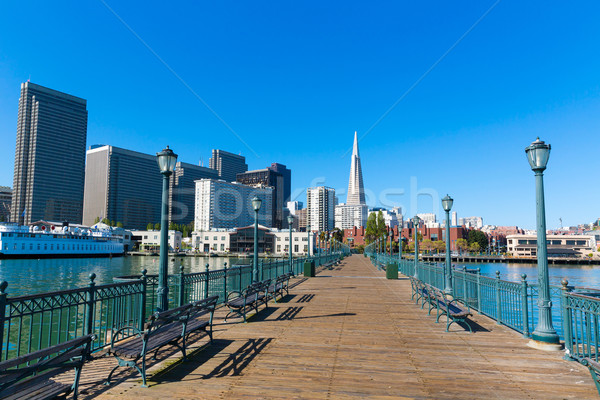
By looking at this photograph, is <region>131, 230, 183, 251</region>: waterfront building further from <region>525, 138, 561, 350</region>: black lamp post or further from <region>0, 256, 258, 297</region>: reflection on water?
<region>525, 138, 561, 350</region>: black lamp post

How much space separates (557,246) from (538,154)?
169m

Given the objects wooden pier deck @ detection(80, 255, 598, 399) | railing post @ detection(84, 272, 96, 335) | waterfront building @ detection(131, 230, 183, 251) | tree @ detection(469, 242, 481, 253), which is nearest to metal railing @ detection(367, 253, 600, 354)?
wooden pier deck @ detection(80, 255, 598, 399)

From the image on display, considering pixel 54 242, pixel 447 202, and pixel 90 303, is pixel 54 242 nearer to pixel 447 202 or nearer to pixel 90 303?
pixel 447 202

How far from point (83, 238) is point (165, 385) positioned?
128 meters

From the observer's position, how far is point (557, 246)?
146500mm

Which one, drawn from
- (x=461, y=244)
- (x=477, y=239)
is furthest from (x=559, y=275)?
(x=477, y=239)

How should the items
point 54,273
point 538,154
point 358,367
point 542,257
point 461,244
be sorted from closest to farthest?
point 358,367 → point 542,257 → point 538,154 → point 54,273 → point 461,244

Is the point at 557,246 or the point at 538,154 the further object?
the point at 557,246

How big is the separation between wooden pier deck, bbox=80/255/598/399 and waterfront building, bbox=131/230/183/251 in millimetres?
153575

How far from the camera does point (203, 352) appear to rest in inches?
283

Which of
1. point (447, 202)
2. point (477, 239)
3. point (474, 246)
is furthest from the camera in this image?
point (477, 239)

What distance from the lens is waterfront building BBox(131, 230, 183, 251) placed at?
15512 centimetres

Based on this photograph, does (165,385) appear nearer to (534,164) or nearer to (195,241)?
(534,164)

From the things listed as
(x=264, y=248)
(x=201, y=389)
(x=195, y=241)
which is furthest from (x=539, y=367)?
(x=195, y=241)
